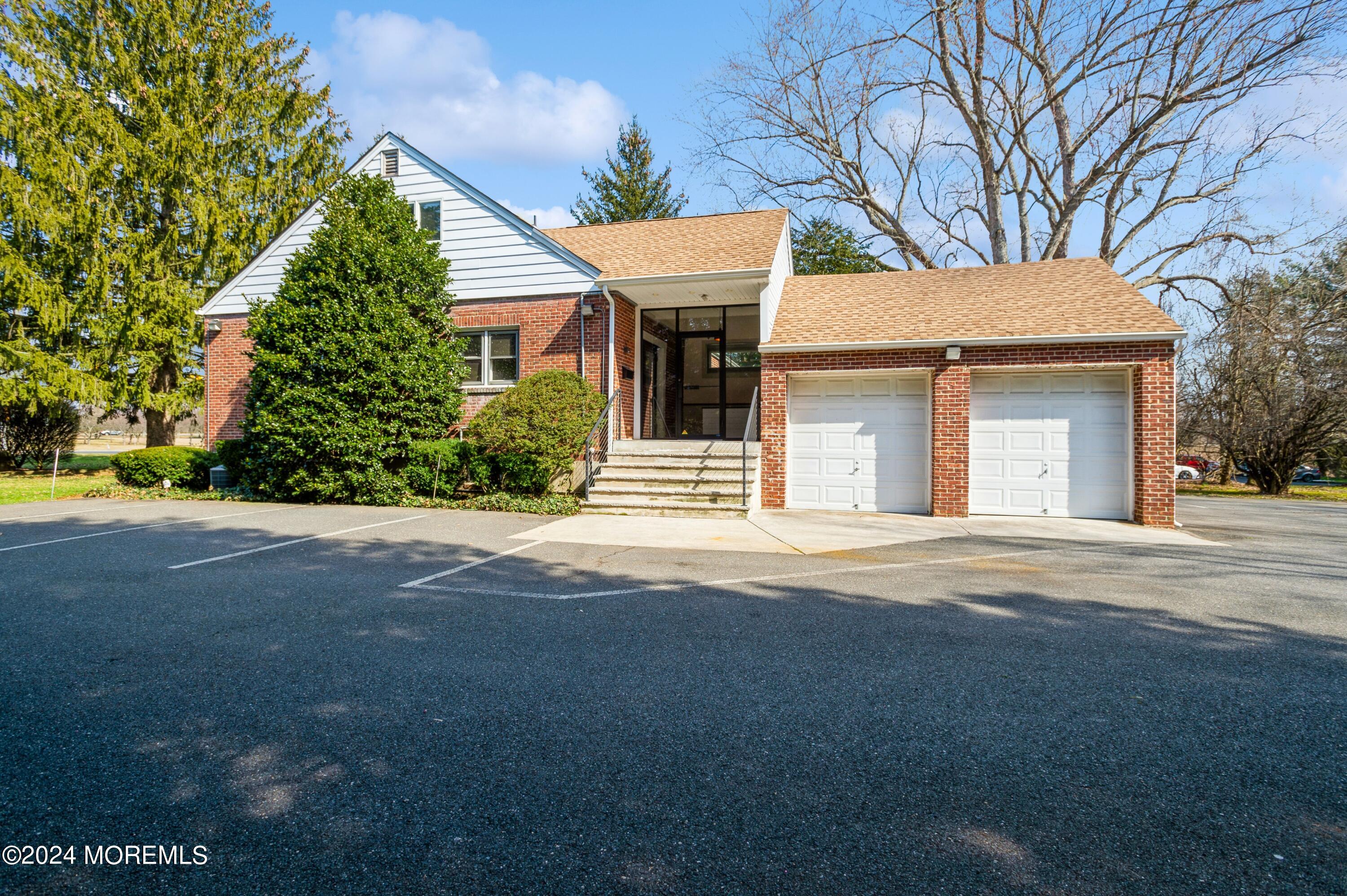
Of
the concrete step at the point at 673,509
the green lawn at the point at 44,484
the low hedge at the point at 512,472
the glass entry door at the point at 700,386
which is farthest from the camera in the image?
the glass entry door at the point at 700,386

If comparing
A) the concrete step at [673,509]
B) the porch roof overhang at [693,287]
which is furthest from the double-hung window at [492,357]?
the concrete step at [673,509]

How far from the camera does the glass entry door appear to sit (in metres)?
14.9

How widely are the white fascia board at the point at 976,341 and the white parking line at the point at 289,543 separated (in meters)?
6.59

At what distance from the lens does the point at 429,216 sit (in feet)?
43.7

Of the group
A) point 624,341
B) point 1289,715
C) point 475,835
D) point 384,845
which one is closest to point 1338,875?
point 1289,715

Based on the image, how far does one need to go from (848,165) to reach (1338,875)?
24.3m

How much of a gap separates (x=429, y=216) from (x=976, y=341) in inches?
428

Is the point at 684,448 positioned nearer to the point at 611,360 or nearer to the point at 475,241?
the point at 611,360

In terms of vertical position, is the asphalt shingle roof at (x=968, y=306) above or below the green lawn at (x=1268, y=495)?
above

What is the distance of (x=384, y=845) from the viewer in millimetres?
2113

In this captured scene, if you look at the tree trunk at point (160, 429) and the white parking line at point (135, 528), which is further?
the tree trunk at point (160, 429)

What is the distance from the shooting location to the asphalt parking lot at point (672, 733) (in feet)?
6.76

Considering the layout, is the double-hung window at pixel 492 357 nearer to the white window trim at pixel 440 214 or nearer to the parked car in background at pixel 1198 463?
the white window trim at pixel 440 214

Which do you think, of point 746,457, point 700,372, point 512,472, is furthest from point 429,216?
point 746,457
